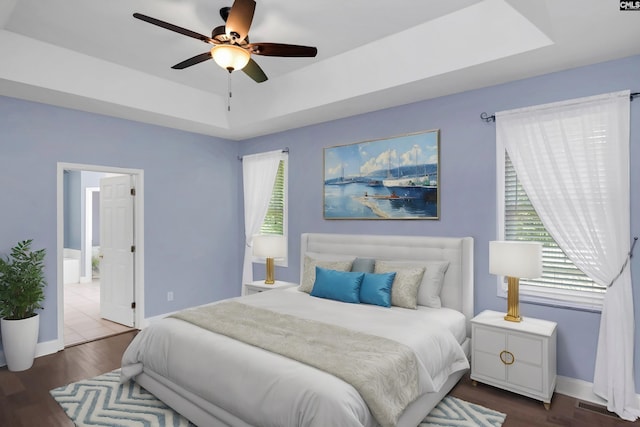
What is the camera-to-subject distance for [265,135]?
5.38m

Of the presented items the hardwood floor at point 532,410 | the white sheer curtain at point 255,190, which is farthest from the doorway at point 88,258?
the hardwood floor at point 532,410

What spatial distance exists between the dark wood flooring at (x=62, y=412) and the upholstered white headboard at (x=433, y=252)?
2.10 ft

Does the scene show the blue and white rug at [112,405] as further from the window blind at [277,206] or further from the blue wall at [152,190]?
the window blind at [277,206]

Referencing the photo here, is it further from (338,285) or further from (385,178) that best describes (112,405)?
(385,178)

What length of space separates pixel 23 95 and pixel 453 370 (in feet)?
15.3

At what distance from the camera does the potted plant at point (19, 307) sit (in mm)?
3373

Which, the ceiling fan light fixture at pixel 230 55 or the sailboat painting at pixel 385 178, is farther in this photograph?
the sailboat painting at pixel 385 178

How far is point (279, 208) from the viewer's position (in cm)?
524

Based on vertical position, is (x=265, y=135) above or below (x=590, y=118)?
above

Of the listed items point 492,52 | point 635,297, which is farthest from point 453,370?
point 492,52

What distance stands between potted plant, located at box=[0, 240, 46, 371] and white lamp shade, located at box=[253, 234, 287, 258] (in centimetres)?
223

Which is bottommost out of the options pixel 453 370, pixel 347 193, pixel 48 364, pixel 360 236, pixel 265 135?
pixel 48 364

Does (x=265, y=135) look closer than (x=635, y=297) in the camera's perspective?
No

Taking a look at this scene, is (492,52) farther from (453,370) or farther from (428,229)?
(453,370)
